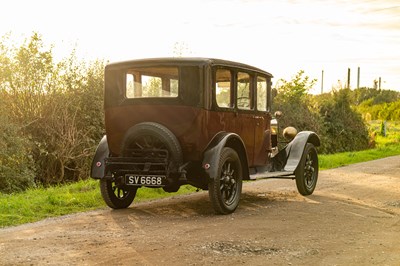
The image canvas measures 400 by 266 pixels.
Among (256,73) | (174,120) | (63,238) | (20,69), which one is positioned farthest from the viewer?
(20,69)

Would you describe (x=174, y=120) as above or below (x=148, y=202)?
above

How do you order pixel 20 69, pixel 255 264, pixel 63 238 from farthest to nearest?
pixel 20 69 < pixel 63 238 < pixel 255 264

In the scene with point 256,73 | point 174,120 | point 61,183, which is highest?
point 256,73

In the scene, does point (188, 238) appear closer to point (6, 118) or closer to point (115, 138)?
point (115, 138)

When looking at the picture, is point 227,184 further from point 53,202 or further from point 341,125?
point 341,125

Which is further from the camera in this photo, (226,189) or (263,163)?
(263,163)

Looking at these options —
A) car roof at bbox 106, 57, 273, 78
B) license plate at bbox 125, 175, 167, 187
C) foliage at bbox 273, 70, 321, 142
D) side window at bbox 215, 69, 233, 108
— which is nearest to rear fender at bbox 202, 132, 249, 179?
side window at bbox 215, 69, 233, 108

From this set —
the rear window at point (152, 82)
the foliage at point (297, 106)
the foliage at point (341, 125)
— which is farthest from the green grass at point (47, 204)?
the foliage at point (341, 125)

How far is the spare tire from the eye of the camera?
844 cm

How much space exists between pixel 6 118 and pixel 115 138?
4.21 metres

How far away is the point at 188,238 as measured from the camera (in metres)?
6.88

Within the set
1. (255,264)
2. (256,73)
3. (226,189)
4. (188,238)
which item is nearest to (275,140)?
(256,73)

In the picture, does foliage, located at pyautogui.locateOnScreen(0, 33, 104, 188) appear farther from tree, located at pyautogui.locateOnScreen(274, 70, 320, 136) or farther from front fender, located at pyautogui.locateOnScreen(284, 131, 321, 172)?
tree, located at pyautogui.locateOnScreen(274, 70, 320, 136)

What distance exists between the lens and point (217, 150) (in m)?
8.48
